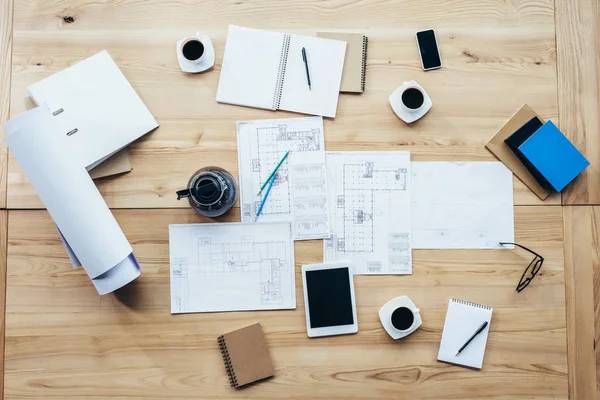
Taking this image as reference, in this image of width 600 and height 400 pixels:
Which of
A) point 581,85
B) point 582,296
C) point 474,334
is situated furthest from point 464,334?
point 581,85

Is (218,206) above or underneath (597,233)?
above

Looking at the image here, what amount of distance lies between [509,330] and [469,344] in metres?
0.11

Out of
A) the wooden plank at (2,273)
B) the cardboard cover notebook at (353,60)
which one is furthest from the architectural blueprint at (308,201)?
the wooden plank at (2,273)

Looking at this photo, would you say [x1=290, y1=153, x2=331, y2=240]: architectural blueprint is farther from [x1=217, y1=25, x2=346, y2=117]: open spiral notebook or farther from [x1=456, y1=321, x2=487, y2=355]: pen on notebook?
[x1=456, y1=321, x2=487, y2=355]: pen on notebook

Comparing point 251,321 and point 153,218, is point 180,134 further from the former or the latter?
point 251,321

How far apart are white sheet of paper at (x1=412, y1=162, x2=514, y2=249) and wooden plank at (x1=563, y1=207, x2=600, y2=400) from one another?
168mm

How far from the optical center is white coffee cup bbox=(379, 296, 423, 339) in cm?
120

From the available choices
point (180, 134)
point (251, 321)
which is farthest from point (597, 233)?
point (180, 134)

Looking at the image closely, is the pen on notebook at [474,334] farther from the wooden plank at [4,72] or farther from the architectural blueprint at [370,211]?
the wooden plank at [4,72]

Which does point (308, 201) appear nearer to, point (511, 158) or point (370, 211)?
point (370, 211)

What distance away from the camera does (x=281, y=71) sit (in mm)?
1245

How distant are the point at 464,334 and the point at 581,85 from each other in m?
0.72

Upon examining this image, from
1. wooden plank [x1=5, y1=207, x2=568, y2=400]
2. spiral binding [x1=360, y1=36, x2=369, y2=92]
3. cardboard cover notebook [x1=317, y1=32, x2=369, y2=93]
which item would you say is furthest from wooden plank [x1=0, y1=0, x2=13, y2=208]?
spiral binding [x1=360, y1=36, x2=369, y2=92]

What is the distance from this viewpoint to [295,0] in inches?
49.6
